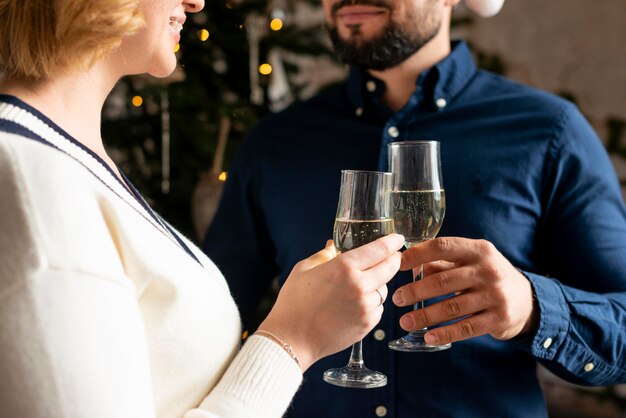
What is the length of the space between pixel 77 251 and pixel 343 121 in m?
1.13

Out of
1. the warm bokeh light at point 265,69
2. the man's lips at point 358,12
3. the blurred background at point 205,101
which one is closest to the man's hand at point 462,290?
the man's lips at point 358,12

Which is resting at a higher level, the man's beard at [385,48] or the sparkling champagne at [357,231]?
the man's beard at [385,48]

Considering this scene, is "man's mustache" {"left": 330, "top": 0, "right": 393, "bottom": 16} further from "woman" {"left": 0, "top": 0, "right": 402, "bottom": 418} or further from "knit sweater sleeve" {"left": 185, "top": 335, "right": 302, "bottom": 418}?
"knit sweater sleeve" {"left": 185, "top": 335, "right": 302, "bottom": 418}

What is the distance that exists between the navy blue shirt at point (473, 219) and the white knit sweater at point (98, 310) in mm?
675

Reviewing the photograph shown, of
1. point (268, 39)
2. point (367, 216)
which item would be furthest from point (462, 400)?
point (268, 39)

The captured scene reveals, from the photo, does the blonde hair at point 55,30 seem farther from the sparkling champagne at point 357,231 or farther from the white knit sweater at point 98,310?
the sparkling champagne at point 357,231

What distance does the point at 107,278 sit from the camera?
846 millimetres

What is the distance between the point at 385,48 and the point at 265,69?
847 millimetres

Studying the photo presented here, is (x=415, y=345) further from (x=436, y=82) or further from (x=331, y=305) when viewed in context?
(x=436, y=82)

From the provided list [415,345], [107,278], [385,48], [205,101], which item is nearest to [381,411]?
[415,345]

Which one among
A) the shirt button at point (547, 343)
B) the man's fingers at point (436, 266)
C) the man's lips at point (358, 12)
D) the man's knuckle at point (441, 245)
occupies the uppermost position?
the man's lips at point (358, 12)

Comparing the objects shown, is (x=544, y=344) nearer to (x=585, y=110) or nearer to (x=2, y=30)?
(x=2, y=30)

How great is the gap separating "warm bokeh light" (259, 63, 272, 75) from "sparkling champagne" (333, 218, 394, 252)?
1457 millimetres

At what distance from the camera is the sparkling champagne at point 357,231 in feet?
3.84
